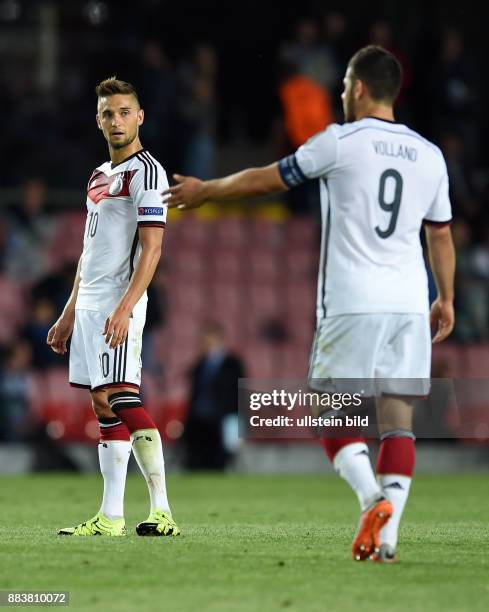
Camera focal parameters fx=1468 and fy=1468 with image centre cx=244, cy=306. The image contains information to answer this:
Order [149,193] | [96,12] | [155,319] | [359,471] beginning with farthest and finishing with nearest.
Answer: [96,12]
[155,319]
[149,193]
[359,471]

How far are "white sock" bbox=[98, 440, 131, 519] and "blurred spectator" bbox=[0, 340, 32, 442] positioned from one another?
8081 millimetres

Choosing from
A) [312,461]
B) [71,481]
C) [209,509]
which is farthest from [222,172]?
[209,509]

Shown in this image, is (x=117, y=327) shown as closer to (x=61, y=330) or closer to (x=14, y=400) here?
(x=61, y=330)

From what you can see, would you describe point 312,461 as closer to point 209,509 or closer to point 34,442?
point 34,442

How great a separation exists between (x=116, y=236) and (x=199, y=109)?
10915 millimetres

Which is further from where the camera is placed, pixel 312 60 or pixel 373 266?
pixel 312 60

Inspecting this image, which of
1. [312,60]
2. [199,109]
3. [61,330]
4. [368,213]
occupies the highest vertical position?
[312,60]

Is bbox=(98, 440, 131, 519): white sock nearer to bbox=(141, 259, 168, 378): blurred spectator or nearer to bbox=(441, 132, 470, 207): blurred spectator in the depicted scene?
bbox=(141, 259, 168, 378): blurred spectator

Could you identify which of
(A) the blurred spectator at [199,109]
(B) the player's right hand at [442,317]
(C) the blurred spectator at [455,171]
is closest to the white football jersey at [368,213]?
(B) the player's right hand at [442,317]

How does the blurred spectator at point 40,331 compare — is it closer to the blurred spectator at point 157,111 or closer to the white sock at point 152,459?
the blurred spectator at point 157,111

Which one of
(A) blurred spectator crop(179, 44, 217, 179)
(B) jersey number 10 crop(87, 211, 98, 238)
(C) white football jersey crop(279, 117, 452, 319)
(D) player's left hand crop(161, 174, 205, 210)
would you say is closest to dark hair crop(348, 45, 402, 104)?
(C) white football jersey crop(279, 117, 452, 319)

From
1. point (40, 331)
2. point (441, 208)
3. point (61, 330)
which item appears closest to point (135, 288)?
point (61, 330)

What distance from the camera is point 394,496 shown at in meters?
6.29

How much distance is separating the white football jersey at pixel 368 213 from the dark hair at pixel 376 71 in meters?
0.13
